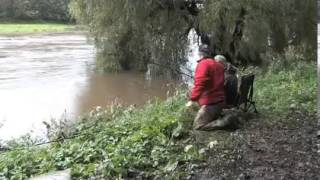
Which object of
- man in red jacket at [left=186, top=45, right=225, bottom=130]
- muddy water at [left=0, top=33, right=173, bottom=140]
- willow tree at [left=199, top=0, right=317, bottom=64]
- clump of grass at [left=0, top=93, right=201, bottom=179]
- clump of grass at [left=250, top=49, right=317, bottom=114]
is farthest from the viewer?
willow tree at [left=199, top=0, right=317, bottom=64]

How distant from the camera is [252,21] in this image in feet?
55.7

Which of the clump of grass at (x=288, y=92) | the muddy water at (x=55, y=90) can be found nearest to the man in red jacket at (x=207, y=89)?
the clump of grass at (x=288, y=92)

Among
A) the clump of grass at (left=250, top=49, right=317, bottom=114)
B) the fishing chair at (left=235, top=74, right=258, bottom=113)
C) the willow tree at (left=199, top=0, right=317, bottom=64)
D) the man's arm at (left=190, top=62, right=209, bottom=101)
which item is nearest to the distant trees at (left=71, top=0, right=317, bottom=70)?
the willow tree at (left=199, top=0, right=317, bottom=64)

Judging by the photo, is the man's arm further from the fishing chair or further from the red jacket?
the fishing chair

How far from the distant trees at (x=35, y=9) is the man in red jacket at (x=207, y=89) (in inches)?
2656

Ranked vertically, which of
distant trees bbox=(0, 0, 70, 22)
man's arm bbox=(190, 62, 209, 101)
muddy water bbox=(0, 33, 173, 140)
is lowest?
muddy water bbox=(0, 33, 173, 140)

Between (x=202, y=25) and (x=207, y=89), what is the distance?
11.0 m

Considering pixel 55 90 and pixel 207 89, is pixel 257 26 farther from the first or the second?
pixel 207 89

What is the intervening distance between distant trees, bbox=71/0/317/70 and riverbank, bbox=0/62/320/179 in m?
8.67

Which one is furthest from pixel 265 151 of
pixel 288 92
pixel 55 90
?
pixel 55 90

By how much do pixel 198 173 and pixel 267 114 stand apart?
3153mm

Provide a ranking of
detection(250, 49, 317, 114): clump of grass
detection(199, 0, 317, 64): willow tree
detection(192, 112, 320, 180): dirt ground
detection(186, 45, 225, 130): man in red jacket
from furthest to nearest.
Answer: detection(199, 0, 317, 64): willow tree
detection(250, 49, 317, 114): clump of grass
detection(186, 45, 225, 130): man in red jacket
detection(192, 112, 320, 180): dirt ground

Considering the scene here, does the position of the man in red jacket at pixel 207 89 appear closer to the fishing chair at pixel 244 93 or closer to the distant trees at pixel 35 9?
the fishing chair at pixel 244 93

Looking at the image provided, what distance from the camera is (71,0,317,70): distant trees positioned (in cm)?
1700
